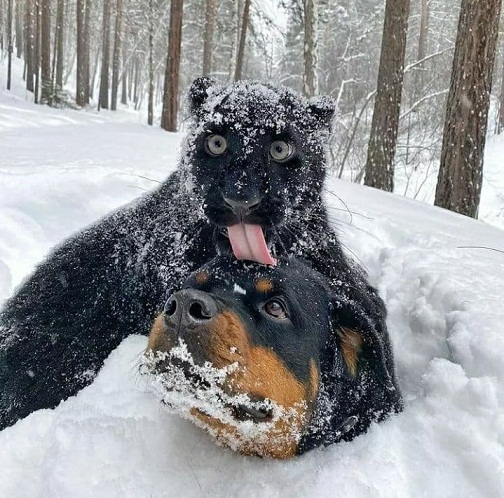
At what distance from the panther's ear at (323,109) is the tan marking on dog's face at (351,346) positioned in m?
1.27

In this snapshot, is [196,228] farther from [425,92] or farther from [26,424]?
[425,92]

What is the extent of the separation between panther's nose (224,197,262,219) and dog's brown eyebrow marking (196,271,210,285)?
0.31 meters

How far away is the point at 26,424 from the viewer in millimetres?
2113

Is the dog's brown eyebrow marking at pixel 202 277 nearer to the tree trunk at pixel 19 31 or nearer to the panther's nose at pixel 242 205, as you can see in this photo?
Result: the panther's nose at pixel 242 205

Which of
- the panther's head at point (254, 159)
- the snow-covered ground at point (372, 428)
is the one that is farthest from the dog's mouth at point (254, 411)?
the panther's head at point (254, 159)

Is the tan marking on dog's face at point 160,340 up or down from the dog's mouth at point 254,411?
up

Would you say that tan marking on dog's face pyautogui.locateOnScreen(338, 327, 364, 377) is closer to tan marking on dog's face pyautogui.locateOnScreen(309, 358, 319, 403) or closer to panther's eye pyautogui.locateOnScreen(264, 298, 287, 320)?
tan marking on dog's face pyautogui.locateOnScreen(309, 358, 319, 403)

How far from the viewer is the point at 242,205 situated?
7.70 feet

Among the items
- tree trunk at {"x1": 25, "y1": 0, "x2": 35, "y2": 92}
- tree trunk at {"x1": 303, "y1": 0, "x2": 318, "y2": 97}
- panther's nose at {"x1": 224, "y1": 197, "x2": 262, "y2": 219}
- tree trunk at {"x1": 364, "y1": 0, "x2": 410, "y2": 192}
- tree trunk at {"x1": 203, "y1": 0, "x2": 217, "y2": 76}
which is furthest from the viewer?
tree trunk at {"x1": 25, "y1": 0, "x2": 35, "y2": 92}

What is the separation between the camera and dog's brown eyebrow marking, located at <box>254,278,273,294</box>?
7.35 feet

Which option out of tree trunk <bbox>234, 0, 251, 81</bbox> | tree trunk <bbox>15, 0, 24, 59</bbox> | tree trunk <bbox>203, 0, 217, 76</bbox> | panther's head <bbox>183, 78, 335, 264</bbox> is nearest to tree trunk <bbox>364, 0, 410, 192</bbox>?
panther's head <bbox>183, 78, 335, 264</bbox>

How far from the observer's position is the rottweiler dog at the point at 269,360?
1791mm

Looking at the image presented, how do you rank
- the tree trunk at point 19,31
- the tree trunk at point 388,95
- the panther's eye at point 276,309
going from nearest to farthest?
1. the panther's eye at point 276,309
2. the tree trunk at point 388,95
3. the tree trunk at point 19,31

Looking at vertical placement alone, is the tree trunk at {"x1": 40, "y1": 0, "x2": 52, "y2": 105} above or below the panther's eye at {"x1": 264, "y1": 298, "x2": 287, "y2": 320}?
above
